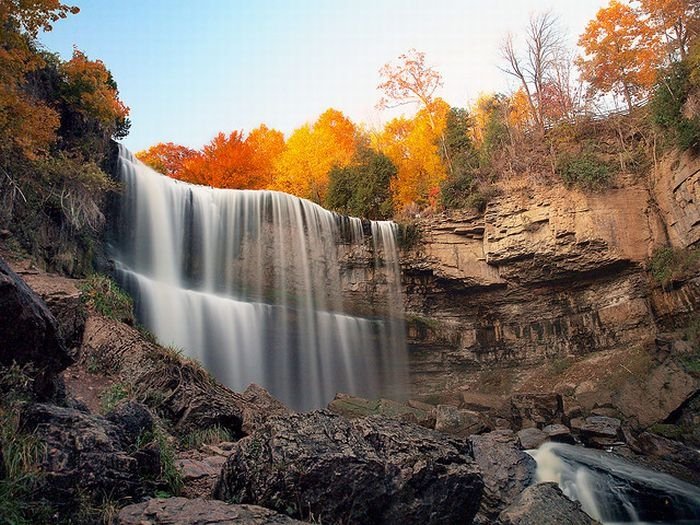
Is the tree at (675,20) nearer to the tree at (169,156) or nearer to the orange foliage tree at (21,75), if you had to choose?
the orange foliage tree at (21,75)

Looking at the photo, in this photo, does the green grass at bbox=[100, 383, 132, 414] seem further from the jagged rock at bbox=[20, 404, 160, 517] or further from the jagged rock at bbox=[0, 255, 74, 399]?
the jagged rock at bbox=[20, 404, 160, 517]

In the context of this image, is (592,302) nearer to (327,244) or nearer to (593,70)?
(327,244)

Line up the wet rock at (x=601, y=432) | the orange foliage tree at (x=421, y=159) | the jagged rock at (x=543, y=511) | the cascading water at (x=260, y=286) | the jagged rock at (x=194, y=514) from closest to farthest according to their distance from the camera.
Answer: the jagged rock at (x=194, y=514) → the jagged rock at (x=543, y=511) → the wet rock at (x=601, y=432) → the cascading water at (x=260, y=286) → the orange foliage tree at (x=421, y=159)

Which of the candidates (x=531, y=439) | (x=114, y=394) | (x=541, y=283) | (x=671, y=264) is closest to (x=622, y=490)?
(x=531, y=439)

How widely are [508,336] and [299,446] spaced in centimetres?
1894

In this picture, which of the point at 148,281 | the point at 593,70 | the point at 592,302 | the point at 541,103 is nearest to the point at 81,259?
the point at 148,281

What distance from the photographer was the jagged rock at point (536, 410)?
14.8 metres

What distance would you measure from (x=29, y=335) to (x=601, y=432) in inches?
519

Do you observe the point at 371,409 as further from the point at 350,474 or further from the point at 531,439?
the point at 350,474

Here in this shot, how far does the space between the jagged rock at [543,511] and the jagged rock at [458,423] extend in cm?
703

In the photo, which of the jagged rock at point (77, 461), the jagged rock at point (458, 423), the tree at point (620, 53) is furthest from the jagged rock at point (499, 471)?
the tree at point (620, 53)

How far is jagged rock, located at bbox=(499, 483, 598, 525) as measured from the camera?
5.46 meters

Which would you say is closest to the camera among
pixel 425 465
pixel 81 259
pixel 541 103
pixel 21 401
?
pixel 21 401

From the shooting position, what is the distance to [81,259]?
38.9 feet
